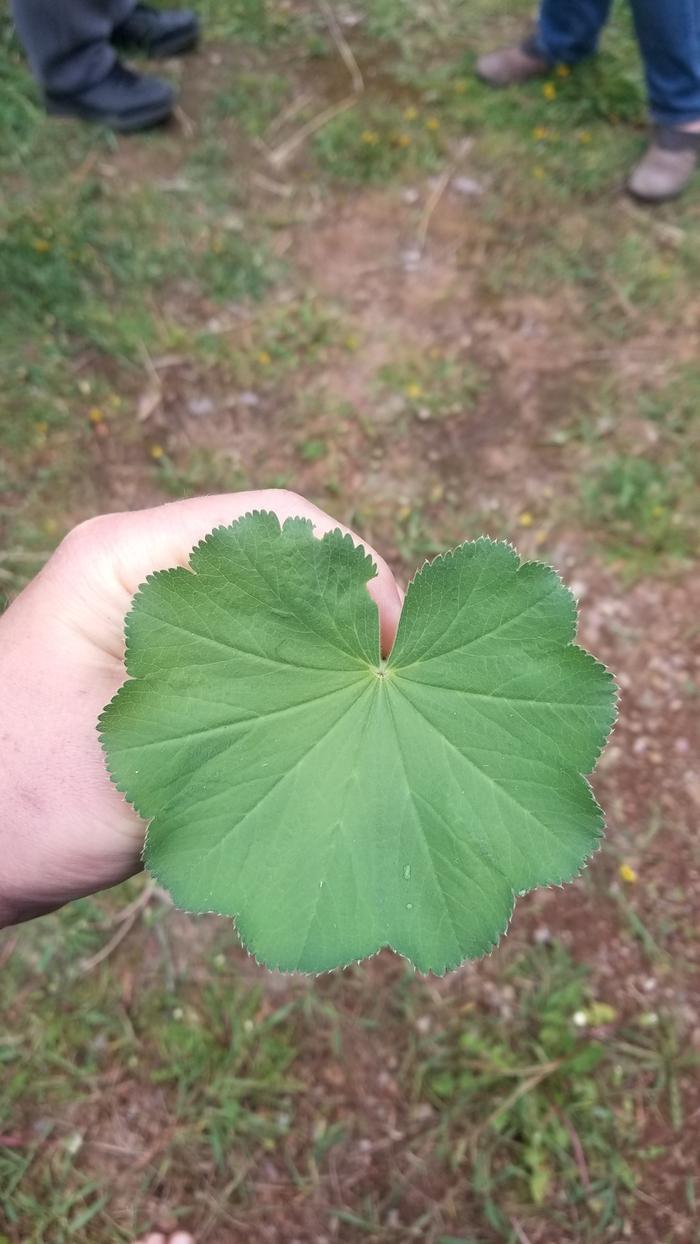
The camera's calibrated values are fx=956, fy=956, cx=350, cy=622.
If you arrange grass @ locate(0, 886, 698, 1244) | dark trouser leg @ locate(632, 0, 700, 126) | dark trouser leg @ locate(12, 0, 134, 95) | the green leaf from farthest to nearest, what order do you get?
dark trouser leg @ locate(12, 0, 134, 95) < dark trouser leg @ locate(632, 0, 700, 126) < grass @ locate(0, 886, 698, 1244) < the green leaf

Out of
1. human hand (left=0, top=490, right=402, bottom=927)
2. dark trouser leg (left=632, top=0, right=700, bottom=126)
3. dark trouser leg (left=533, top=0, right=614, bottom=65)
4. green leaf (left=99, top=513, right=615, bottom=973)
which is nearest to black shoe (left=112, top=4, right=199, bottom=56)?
dark trouser leg (left=533, top=0, right=614, bottom=65)

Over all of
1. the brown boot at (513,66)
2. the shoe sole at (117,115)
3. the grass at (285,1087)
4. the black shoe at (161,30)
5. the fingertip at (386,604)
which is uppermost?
the black shoe at (161,30)

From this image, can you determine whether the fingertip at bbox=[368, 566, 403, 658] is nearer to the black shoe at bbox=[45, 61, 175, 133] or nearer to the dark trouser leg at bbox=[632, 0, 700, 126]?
the dark trouser leg at bbox=[632, 0, 700, 126]

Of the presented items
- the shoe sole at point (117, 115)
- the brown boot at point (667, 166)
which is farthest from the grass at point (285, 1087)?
the shoe sole at point (117, 115)

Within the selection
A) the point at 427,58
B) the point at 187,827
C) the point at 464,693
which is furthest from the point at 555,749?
the point at 427,58

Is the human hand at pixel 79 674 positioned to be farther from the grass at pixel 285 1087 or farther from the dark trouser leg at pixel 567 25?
the dark trouser leg at pixel 567 25

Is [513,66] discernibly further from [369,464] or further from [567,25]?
[369,464]
